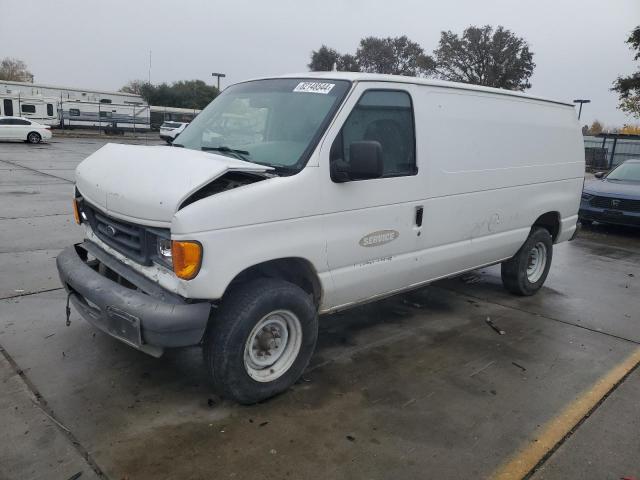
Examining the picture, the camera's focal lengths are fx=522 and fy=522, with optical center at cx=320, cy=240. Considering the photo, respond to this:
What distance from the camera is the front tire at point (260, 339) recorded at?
3227mm

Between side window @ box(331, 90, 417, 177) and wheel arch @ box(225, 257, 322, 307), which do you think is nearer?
wheel arch @ box(225, 257, 322, 307)

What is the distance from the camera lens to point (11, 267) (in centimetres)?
599

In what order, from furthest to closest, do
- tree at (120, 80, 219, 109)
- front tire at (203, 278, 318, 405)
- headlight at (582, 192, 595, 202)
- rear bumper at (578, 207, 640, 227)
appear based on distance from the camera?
1. tree at (120, 80, 219, 109)
2. headlight at (582, 192, 595, 202)
3. rear bumper at (578, 207, 640, 227)
4. front tire at (203, 278, 318, 405)

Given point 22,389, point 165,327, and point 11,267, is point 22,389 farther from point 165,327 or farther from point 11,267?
point 11,267

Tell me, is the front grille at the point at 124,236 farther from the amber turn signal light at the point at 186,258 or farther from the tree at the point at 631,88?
the tree at the point at 631,88

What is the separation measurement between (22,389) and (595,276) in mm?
6985

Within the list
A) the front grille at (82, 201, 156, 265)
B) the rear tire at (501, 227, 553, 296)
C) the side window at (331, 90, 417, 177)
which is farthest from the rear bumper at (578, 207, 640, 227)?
the front grille at (82, 201, 156, 265)

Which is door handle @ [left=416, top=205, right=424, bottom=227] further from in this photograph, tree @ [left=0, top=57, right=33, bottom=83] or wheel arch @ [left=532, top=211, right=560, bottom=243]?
tree @ [left=0, top=57, right=33, bottom=83]

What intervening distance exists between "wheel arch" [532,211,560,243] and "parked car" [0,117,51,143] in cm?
2831

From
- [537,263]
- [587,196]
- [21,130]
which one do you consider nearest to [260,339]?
[537,263]

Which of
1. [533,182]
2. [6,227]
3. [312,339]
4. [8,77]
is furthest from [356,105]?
[8,77]

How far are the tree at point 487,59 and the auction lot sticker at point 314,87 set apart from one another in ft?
158

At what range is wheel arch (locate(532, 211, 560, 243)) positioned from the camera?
6.02 metres

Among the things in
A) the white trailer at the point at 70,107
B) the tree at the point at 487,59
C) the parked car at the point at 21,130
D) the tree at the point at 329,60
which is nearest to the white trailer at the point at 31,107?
the white trailer at the point at 70,107
